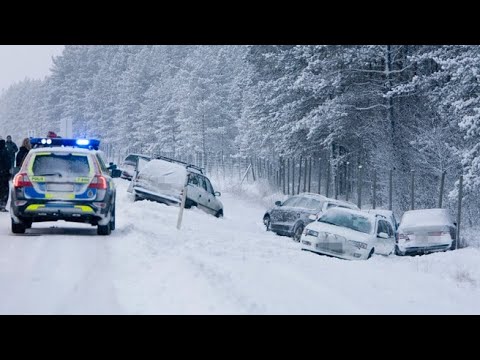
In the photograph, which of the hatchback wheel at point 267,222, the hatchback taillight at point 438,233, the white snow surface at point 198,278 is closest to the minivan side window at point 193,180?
the hatchback wheel at point 267,222

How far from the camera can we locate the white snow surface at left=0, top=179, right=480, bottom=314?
9.07 meters

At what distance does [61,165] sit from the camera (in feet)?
54.1

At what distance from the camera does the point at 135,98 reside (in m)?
92.8

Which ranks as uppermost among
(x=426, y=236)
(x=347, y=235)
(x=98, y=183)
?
(x=98, y=183)

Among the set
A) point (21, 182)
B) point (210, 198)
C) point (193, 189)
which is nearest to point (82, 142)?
point (21, 182)

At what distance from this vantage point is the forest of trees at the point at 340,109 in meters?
30.2

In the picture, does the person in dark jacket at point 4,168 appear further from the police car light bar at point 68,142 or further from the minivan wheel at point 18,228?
the minivan wheel at point 18,228

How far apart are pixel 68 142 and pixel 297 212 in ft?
28.5

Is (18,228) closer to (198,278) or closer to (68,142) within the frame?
(68,142)

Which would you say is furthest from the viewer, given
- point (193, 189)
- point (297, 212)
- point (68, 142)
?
point (193, 189)

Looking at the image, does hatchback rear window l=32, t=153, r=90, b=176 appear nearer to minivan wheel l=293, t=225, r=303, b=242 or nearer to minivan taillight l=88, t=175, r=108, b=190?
minivan taillight l=88, t=175, r=108, b=190

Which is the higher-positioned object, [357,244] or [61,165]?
[61,165]
